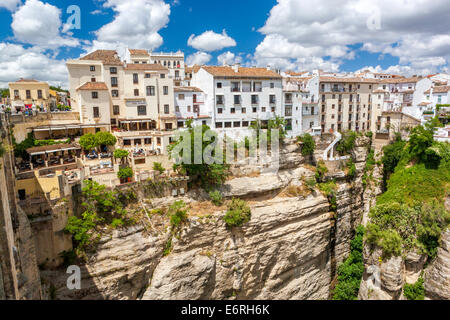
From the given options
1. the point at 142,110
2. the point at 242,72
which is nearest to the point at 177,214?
the point at 142,110

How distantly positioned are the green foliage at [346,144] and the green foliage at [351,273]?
9.25 meters

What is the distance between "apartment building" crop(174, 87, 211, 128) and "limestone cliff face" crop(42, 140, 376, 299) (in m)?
10.3

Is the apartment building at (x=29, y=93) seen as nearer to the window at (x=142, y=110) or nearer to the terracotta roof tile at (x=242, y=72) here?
the window at (x=142, y=110)

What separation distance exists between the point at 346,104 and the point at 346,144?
9.20m

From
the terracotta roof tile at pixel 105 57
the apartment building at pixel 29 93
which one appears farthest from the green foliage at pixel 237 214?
the apartment building at pixel 29 93

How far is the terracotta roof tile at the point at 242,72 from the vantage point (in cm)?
3412

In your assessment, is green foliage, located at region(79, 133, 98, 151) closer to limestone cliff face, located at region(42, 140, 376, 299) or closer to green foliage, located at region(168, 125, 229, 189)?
Answer: green foliage, located at region(168, 125, 229, 189)

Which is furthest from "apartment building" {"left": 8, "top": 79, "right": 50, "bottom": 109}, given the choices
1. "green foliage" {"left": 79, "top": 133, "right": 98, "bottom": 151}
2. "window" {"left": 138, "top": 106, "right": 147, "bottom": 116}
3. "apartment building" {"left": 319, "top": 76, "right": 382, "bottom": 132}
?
"apartment building" {"left": 319, "top": 76, "right": 382, "bottom": 132}

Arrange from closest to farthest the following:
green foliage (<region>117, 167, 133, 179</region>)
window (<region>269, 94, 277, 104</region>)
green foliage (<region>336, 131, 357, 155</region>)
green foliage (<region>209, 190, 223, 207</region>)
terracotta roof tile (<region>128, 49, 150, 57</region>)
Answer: green foliage (<region>117, 167, 133, 179</region>) → green foliage (<region>209, 190, 223, 207</region>) → green foliage (<region>336, 131, 357, 155</region>) → window (<region>269, 94, 277, 104</region>) → terracotta roof tile (<region>128, 49, 150, 57</region>)

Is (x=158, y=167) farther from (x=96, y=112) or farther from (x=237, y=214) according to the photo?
(x=96, y=112)

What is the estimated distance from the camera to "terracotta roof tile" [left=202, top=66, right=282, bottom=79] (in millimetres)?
34125

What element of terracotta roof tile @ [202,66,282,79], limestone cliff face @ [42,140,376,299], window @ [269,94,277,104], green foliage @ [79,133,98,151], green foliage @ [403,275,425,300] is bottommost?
green foliage @ [403,275,425,300]
